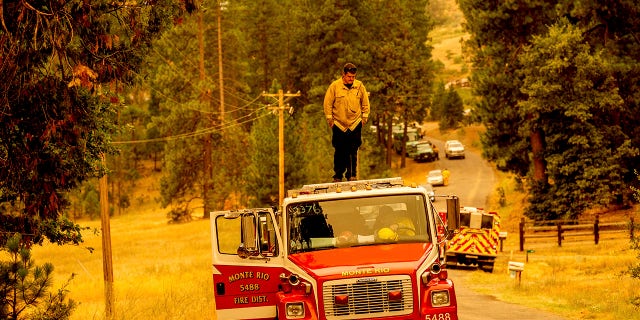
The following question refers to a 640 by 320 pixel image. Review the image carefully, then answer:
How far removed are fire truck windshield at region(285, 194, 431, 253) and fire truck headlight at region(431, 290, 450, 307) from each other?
102 centimetres

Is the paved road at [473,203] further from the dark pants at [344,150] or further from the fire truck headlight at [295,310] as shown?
the fire truck headlight at [295,310]

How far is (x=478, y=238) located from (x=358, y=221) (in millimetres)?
20815

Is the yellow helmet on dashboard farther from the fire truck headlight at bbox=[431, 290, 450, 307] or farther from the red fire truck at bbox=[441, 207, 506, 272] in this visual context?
the red fire truck at bbox=[441, 207, 506, 272]

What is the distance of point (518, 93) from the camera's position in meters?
50.5

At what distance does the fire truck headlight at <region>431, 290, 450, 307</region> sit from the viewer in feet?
37.4

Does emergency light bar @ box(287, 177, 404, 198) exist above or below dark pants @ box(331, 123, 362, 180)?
below

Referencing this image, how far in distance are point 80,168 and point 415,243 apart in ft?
15.4

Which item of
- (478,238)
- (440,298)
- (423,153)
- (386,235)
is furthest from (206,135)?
(440,298)

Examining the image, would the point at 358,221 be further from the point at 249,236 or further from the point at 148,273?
the point at 148,273

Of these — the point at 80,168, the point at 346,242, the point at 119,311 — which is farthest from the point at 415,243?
the point at 119,311

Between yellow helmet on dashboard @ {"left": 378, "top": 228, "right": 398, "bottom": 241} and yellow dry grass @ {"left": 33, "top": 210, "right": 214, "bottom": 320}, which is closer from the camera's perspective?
yellow helmet on dashboard @ {"left": 378, "top": 228, "right": 398, "bottom": 241}

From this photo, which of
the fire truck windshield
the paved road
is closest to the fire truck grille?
the fire truck windshield

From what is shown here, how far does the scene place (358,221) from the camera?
12359mm

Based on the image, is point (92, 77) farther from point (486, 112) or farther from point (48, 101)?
point (486, 112)
